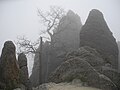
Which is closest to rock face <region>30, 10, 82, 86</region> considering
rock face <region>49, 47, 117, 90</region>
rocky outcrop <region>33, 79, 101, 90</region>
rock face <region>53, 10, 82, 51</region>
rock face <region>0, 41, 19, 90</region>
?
rock face <region>53, 10, 82, 51</region>

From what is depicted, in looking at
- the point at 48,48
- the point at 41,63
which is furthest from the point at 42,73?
the point at 48,48

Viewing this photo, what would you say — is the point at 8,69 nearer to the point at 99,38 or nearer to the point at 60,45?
the point at 99,38

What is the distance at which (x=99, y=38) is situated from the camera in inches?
465

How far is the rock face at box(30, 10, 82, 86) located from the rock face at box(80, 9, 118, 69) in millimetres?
1824

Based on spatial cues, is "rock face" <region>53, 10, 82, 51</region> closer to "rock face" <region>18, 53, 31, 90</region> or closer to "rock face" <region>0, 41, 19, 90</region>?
"rock face" <region>18, 53, 31, 90</region>

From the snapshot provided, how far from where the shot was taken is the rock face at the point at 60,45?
13.3m

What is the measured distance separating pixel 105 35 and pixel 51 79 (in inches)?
174

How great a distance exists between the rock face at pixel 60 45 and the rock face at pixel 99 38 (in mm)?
1824

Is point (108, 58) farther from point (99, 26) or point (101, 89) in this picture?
point (101, 89)

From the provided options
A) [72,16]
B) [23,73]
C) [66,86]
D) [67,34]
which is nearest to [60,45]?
[67,34]

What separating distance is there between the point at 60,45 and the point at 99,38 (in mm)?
2685

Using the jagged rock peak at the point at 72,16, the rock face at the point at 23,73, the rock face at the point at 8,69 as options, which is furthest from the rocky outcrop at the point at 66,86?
the jagged rock peak at the point at 72,16

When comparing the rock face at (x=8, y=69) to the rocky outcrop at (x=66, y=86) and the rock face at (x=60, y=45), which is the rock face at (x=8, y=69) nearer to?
the rocky outcrop at (x=66, y=86)

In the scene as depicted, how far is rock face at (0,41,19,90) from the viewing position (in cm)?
838
